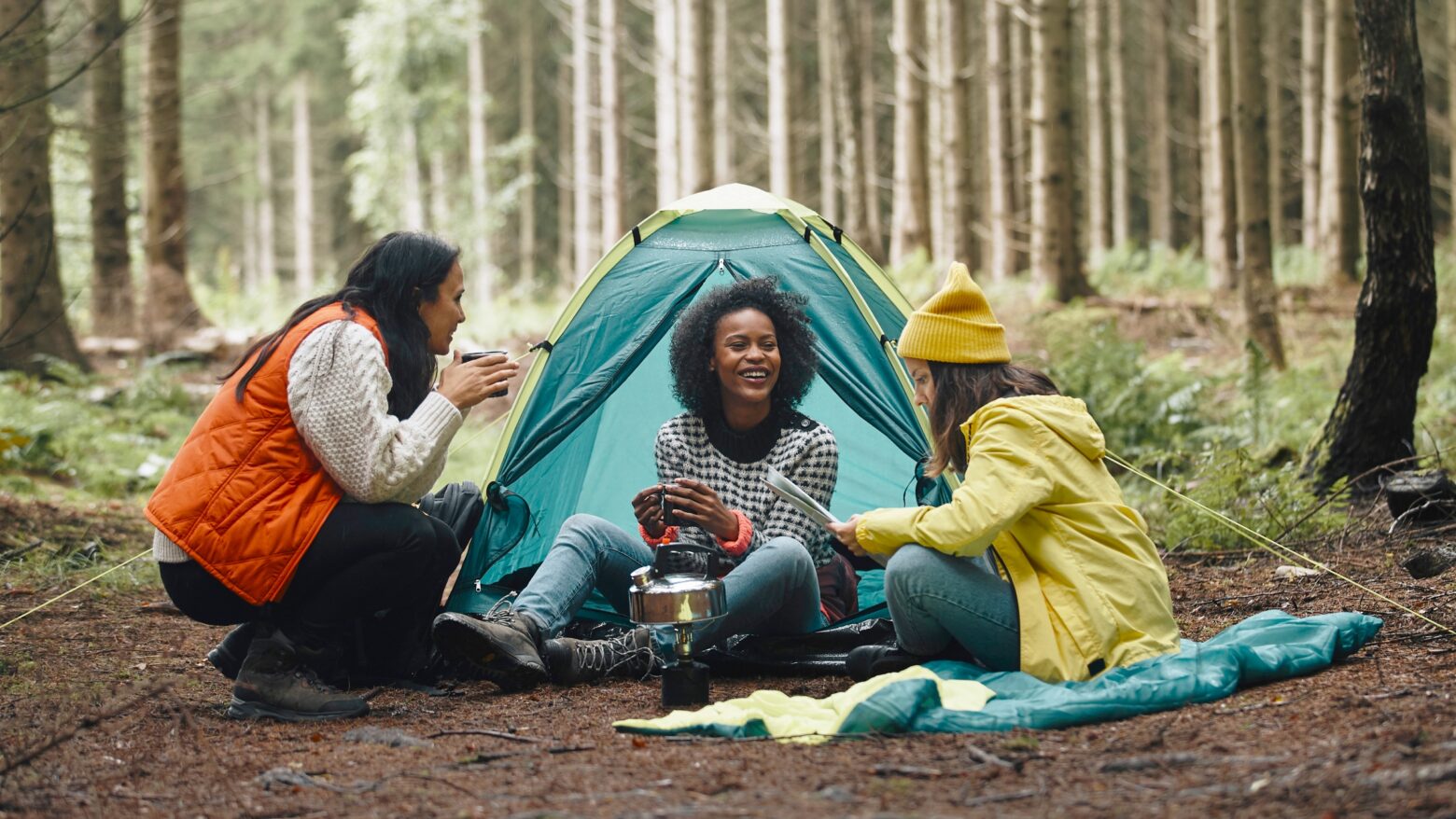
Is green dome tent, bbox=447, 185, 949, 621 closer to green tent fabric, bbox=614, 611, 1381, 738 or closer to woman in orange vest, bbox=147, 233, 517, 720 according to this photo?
woman in orange vest, bbox=147, 233, 517, 720

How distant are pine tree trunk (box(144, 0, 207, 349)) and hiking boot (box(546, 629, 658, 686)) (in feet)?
26.7

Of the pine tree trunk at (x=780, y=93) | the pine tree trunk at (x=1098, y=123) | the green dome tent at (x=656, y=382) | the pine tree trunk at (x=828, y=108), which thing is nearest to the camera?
the green dome tent at (x=656, y=382)

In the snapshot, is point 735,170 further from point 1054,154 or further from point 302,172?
point 1054,154

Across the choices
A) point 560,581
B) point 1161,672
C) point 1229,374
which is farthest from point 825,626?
point 1229,374

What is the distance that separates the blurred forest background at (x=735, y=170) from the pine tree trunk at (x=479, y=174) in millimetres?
80

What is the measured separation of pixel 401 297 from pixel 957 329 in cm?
144

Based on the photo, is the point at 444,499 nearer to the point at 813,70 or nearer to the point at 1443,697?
the point at 1443,697

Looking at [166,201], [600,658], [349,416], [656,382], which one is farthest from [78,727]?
Result: [166,201]

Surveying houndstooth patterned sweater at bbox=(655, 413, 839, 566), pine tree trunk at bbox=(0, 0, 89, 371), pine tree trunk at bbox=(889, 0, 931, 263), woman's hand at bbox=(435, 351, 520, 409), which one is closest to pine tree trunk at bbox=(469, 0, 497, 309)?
pine tree trunk at bbox=(889, 0, 931, 263)

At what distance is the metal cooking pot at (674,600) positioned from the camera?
3.18m

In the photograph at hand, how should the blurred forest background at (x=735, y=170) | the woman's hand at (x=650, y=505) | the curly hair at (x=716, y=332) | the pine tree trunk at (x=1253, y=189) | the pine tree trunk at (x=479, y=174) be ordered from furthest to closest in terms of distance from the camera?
1. the pine tree trunk at (x=479, y=174)
2. the pine tree trunk at (x=1253, y=189)
3. the blurred forest background at (x=735, y=170)
4. the curly hair at (x=716, y=332)
5. the woman's hand at (x=650, y=505)

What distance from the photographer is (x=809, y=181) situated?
30297 millimetres

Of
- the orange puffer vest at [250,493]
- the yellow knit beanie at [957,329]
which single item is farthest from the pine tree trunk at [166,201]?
the yellow knit beanie at [957,329]

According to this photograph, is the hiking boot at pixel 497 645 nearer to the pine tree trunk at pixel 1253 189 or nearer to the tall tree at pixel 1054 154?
the pine tree trunk at pixel 1253 189
